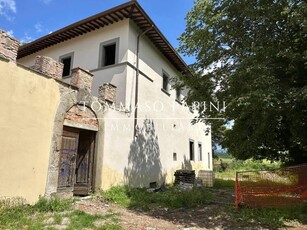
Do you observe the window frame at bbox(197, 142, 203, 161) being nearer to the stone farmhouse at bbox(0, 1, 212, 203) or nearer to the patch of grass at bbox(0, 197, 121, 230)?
the stone farmhouse at bbox(0, 1, 212, 203)

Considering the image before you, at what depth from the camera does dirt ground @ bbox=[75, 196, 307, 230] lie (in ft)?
19.7

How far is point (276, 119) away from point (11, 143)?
7.33 m

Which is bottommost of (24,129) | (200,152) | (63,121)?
(24,129)

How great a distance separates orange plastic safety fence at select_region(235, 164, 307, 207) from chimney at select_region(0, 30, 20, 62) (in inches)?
305

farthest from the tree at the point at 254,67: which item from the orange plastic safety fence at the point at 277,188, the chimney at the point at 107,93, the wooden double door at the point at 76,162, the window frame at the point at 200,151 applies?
the window frame at the point at 200,151

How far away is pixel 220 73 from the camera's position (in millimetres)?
9203

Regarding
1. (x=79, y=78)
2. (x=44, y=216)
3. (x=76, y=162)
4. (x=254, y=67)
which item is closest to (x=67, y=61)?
(x=79, y=78)

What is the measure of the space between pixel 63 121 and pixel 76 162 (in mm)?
1761

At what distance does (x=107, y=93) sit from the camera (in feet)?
30.2

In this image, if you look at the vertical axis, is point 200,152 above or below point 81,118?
below

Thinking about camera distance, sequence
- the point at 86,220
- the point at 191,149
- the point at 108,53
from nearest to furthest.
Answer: the point at 86,220 → the point at 108,53 → the point at 191,149

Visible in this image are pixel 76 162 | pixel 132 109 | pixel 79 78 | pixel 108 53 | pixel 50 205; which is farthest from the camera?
pixel 108 53

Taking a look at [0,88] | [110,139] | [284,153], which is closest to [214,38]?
[110,139]

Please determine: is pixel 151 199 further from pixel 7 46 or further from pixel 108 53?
pixel 108 53
